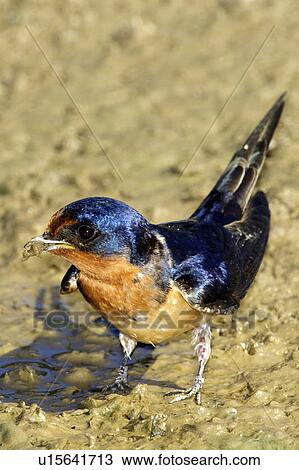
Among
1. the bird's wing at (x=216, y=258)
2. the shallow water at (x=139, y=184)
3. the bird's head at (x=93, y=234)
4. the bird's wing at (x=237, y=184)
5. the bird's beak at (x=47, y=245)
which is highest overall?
the bird's head at (x=93, y=234)

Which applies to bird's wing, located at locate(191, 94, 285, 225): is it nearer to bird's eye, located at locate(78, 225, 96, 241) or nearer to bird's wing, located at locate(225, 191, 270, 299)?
bird's wing, located at locate(225, 191, 270, 299)

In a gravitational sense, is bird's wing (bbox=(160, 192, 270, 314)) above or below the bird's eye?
below

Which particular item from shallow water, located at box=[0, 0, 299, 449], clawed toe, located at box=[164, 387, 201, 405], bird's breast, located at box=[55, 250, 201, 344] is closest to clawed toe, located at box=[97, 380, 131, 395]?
shallow water, located at box=[0, 0, 299, 449]

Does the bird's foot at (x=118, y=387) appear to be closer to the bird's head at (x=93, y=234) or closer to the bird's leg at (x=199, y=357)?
the bird's leg at (x=199, y=357)

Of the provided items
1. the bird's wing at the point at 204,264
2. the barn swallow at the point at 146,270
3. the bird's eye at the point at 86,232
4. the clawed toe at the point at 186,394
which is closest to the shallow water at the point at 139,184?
the clawed toe at the point at 186,394

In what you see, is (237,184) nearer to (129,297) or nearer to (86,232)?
(129,297)
